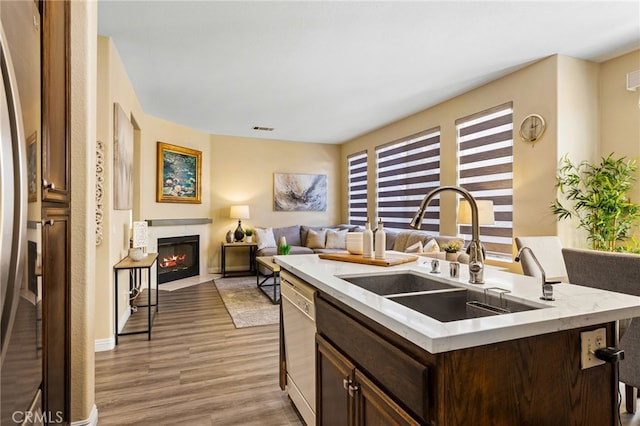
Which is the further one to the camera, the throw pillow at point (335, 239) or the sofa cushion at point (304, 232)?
the sofa cushion at point (304, 232)

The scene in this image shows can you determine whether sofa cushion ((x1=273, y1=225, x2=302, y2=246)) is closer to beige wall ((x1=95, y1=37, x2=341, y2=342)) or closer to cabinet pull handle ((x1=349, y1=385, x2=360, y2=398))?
beige wall ((x1=95, y1=37, x2=341, y2=342))

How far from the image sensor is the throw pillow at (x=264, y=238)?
6.47m

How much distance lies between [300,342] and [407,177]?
14.1ft

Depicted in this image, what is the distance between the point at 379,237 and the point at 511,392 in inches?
44.5

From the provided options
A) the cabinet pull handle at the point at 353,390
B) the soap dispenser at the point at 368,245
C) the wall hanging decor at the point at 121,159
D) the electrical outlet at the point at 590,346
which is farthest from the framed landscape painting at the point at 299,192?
the electrical outlet at the point at 590,346

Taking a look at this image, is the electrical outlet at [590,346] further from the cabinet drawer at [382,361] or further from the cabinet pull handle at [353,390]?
the cabinet pull handle at [353,390]

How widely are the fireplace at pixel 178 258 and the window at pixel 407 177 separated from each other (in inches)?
143

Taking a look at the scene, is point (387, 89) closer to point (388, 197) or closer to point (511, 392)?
point (388, 197)

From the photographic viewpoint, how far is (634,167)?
3.13 metres

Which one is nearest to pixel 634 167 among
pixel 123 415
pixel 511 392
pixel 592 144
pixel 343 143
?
pixel 592 144

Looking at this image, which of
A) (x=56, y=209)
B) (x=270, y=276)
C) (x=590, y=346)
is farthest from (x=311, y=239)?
(x=590, y=346)

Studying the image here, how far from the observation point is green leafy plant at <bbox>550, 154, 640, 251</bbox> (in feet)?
10.3

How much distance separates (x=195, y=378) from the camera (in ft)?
8.27

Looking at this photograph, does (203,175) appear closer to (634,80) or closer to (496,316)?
(634,80)
